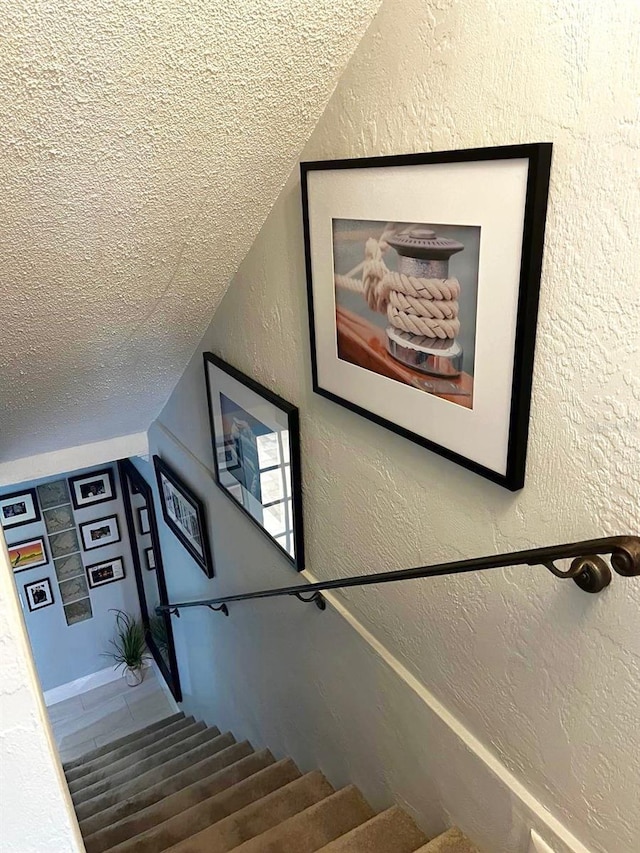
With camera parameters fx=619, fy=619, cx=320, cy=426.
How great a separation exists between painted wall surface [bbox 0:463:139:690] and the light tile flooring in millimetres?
197

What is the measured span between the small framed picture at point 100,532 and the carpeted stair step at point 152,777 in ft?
6.59

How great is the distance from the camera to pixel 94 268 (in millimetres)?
1774

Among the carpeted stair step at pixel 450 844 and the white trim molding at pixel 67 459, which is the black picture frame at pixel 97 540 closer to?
the white trim molding at pixel 67 459

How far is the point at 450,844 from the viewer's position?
5.00 ft

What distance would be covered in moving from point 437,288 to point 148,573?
438 centimetres

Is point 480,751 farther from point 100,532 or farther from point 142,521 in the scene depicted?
point 100,532

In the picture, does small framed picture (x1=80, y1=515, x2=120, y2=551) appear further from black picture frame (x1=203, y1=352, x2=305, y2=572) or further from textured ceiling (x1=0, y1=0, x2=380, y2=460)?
textured ceiling (x1=0, y1=0, x2=380, y2=460)

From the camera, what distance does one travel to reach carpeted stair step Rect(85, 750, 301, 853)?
2.26m

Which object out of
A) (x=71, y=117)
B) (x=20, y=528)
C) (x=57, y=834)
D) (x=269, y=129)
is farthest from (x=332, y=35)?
(x=20, y=528)

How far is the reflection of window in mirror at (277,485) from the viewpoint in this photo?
6.66ft

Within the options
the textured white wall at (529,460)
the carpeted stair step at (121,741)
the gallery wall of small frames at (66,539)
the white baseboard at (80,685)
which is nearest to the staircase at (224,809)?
the textured white wall at (529,460)

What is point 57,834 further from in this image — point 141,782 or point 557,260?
point 141,782

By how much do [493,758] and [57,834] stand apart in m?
1.05

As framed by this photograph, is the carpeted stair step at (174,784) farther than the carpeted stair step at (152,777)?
No
